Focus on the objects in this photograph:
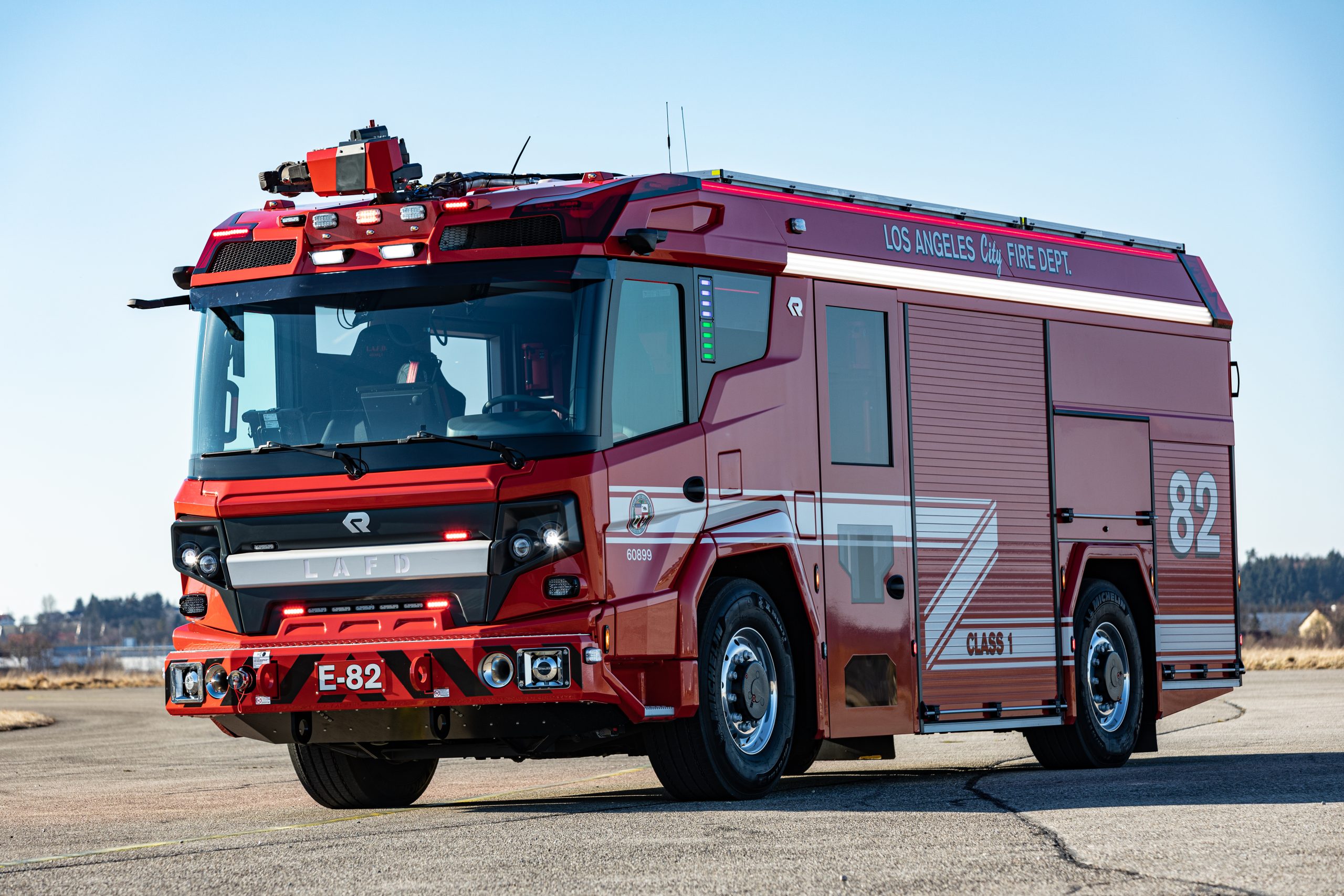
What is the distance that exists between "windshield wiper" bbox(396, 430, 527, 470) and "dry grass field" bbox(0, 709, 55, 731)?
23.1 meters

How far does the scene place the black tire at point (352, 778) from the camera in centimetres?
1177

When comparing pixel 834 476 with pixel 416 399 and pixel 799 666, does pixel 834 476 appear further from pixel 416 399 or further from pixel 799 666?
pixel 416 399

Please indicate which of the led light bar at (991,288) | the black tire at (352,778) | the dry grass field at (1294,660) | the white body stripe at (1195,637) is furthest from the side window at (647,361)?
the dry grass field at (1294,660)

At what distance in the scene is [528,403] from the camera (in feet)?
33.0

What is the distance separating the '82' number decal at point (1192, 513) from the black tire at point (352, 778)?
641 cm

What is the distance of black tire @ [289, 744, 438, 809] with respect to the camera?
38.6 feet

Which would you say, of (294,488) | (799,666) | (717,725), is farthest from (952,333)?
(294,488)

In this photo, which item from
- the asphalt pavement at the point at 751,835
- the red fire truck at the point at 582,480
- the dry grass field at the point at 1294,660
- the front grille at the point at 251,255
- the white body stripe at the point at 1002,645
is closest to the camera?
the asphalt pavement at the point at 751,835

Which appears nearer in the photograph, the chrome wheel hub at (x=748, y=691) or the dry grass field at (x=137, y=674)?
the chrome wheel hub at (x=748, y=691)

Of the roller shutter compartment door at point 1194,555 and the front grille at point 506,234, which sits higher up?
the front grille at point 506,234

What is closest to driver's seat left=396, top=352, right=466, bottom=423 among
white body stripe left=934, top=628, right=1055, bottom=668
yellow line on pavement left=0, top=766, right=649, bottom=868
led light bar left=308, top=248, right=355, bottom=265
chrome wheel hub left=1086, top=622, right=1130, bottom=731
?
led light bar left=308, top=248, right=355, bottom=265

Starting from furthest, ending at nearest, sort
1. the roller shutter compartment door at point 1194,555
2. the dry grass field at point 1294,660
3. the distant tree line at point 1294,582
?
the distant tree line at point 1294,582 → the dry grass field at point 1294,660 → the roller shutter compartment door at point 1194,555

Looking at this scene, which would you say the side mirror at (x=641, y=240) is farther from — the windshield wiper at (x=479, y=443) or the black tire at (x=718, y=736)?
the black tire at (x=718, y=736)

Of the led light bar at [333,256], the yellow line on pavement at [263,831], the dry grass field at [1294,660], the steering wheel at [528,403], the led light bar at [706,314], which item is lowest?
the dry grass field at [1294,660]
